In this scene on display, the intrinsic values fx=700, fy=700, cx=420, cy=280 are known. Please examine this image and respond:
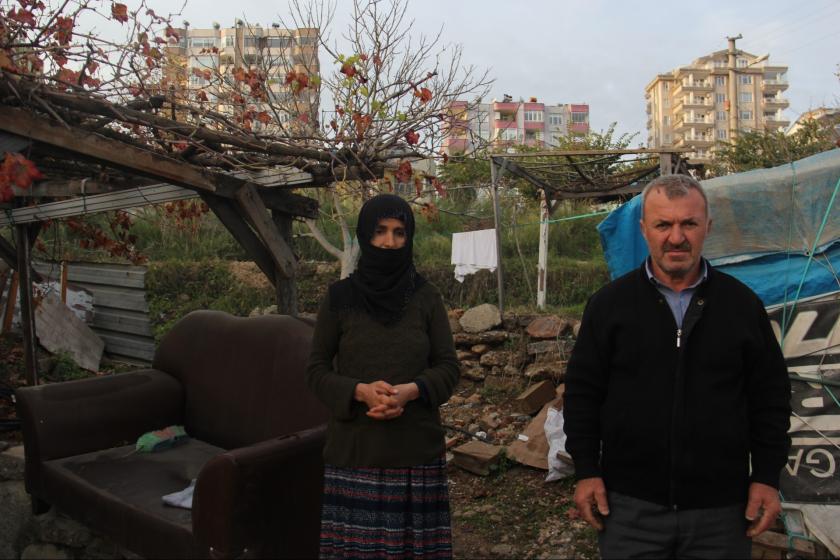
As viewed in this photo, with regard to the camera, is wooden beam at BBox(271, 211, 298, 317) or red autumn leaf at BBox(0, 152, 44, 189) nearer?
red autumn leaf at BBox(0, 152, 44, 189)

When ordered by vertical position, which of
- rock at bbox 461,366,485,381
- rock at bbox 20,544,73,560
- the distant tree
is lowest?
rock at bbox 20,544,73,560

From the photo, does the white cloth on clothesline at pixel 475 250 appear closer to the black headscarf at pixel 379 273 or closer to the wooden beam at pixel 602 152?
the wooden beam at pixel 602 152

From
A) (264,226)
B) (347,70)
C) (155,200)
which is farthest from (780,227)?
(155,200)

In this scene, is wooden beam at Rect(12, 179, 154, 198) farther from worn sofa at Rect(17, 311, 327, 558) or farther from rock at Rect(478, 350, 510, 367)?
rock at Rect(478, 350, 510, 367)

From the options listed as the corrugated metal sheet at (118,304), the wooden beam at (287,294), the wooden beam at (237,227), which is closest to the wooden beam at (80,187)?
the wooden beam at (237,227)

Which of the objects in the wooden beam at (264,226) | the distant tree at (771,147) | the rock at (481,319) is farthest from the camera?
the distant tree at (771,147)

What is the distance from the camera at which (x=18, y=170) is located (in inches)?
120

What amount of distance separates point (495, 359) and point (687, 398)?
563 cm

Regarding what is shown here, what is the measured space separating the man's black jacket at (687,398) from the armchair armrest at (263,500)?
1.44 m

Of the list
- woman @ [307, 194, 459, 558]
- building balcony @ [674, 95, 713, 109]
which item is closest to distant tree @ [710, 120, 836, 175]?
woman @ [307, 194, 459, 558]

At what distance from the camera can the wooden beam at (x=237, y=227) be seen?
14.0 ft

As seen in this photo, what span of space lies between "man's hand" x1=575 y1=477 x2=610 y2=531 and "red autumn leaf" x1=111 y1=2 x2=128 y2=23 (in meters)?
4.00

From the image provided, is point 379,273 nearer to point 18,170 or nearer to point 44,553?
point 18,170

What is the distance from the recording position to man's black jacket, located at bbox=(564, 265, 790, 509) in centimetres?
181
